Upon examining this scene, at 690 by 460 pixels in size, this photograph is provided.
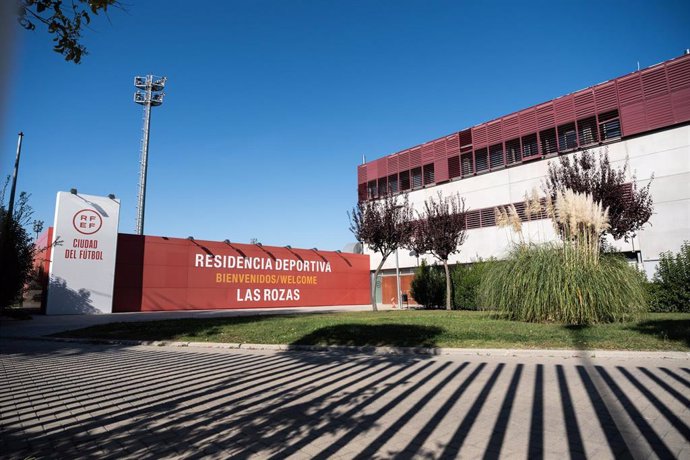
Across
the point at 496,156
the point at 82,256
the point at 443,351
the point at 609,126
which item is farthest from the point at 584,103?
the point at 82,256

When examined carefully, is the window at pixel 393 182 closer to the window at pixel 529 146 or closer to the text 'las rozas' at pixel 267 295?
the window at pixel 529 146

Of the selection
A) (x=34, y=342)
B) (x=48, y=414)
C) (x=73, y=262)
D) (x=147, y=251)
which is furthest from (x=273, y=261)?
(x=48, y=414)

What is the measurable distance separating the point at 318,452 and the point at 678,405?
3.98 m

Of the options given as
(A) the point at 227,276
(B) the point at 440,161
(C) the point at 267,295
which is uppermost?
(B) the point at 440,161

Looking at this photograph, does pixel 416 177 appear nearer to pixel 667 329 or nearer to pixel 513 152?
pixel 513 152

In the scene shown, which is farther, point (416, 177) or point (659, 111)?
point (416, 177)

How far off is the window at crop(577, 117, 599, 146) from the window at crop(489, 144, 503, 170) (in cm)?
490

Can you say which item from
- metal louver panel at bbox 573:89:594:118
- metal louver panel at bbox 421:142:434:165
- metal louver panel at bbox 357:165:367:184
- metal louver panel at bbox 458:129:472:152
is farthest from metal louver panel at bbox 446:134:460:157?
metal louver panel at bbox 357:165:367:184

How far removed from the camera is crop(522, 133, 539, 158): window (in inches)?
1036

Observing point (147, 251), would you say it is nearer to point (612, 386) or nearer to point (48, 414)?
point (48, 414)

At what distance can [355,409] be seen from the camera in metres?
4.68

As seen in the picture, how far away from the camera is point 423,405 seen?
480 centimetres

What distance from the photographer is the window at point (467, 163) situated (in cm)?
2981

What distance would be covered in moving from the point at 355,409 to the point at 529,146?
25927 mm
